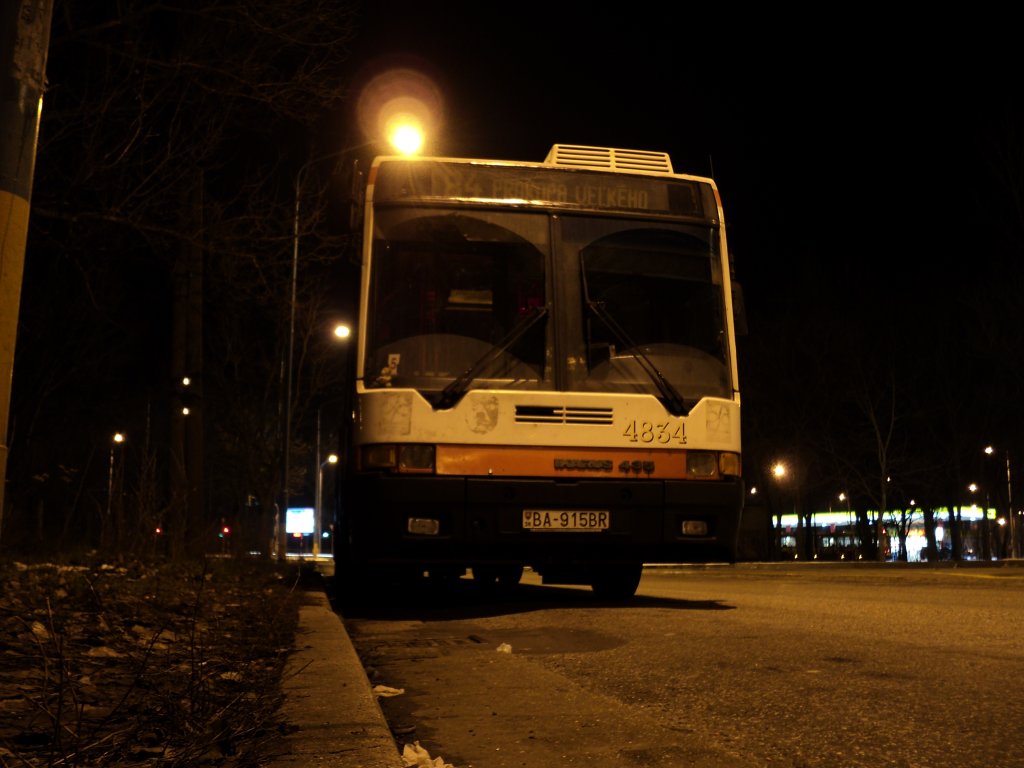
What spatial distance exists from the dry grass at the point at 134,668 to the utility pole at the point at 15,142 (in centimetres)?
89

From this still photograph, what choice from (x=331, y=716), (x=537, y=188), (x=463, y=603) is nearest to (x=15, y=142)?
(x=331, y=716)

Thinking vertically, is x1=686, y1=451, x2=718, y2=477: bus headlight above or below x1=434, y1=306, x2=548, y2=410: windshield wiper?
below

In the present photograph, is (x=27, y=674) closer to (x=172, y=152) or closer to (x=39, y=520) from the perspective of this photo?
(x=172, y=152)

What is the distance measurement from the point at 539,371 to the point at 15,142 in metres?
4.71

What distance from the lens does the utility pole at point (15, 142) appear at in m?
4.25

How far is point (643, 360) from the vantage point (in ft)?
28.2

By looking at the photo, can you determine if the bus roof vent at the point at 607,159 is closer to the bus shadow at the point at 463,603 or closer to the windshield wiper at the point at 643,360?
the windshield wiper at the point at 643,360

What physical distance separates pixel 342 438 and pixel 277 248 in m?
2.80

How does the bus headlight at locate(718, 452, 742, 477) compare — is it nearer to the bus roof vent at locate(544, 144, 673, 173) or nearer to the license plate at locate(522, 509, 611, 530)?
the license plate at locate(522, 509, 611, 530)

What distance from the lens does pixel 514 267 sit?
8.73 m

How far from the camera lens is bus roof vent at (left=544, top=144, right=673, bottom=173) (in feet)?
30.7

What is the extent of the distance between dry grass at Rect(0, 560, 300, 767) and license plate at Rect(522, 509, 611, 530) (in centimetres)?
191

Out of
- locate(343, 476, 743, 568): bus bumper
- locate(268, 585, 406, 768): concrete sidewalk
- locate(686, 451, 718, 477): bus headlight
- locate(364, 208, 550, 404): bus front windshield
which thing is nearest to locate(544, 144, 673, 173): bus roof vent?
locate(364, 208, 550, 404): bus front windshield

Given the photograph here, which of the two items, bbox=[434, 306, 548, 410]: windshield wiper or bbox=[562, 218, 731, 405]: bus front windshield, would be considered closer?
bbox=[434, 306, 548, 410]: windshield wiper
